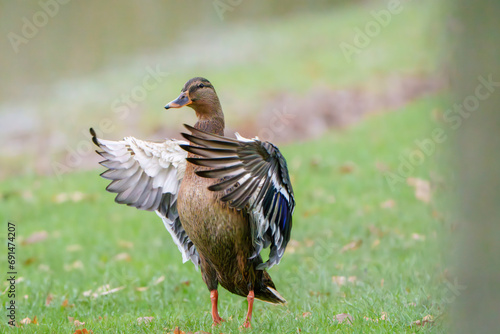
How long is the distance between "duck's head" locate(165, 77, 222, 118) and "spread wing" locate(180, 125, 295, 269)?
1.54ft

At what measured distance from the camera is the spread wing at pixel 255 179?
286 centimetres

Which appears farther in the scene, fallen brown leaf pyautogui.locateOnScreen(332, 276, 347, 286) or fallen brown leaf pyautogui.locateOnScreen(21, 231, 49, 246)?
fallen brown leaf pyautogui.locateOnScreen(21, 231, 49, 246)

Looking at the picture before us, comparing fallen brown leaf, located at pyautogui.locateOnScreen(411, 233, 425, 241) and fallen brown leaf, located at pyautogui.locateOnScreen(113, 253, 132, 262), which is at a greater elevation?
fallen brown leaf, located at pyautogui.locateOnScreen(411, 233, 425, 241)

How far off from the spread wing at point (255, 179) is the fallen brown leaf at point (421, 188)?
392 centimetres

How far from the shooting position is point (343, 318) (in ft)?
11.8

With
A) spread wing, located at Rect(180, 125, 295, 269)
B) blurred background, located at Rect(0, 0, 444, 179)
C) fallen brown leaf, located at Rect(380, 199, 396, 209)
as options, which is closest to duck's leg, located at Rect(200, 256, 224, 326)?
spread wing, located at Rect(180, 125, 295, 269)

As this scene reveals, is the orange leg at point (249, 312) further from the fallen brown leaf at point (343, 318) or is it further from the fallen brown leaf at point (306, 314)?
the fallen brown leaf at point (343, 318)

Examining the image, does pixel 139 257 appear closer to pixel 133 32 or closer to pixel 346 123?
pixel 346 123

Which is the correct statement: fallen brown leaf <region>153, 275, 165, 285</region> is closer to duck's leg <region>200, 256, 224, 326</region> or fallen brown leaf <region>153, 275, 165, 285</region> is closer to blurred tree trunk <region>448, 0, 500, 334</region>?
duck's leg <region>200, 256, 224, 326</region>

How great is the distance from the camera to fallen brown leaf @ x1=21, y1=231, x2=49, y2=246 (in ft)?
22.3

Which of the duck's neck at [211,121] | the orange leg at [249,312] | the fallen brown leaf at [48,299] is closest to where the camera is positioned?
the orange leg at [249,312]

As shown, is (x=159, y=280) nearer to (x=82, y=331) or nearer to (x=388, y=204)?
(x=82, y=331)

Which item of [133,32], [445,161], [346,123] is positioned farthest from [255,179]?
[133,32]

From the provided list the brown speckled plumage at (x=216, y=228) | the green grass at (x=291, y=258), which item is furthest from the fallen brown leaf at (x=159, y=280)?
the brown speckled plumage at (x=216, y=228)
